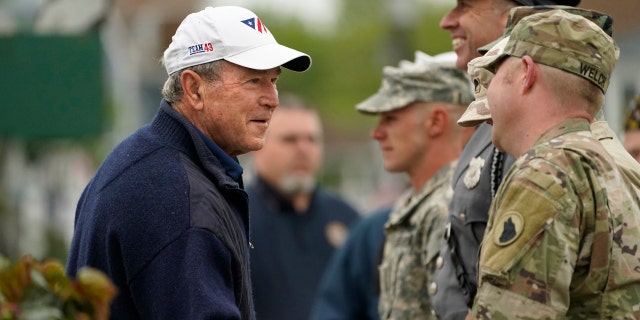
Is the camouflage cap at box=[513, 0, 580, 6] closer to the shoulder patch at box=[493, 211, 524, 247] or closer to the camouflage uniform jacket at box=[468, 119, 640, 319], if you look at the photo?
the camouflage uniform jacket at box=[468, 119, 640, 319]

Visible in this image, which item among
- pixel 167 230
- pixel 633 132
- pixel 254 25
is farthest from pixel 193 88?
pixel 633 132

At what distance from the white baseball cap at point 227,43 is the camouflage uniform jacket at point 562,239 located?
3.44 feet

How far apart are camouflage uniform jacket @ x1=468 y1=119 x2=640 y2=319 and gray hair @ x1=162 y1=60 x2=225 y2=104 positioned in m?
1.16

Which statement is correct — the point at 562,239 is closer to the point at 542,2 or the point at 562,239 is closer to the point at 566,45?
the point at 566,45

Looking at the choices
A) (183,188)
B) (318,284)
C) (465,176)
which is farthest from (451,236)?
(318,284)

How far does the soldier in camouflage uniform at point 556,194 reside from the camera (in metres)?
3.20

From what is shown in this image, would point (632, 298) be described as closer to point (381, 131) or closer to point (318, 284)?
point (381, 131)

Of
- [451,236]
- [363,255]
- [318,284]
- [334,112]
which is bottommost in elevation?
[334,112]

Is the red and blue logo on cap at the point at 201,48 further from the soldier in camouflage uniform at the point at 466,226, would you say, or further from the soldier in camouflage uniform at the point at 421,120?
the soldier in camouflage uniform at the point at 421,120

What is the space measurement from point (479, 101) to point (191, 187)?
108 centimetres

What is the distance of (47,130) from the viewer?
8.23 m

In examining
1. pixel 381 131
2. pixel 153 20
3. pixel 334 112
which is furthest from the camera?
pixel 334 112

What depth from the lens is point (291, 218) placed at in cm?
845

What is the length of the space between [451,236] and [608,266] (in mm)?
1393
